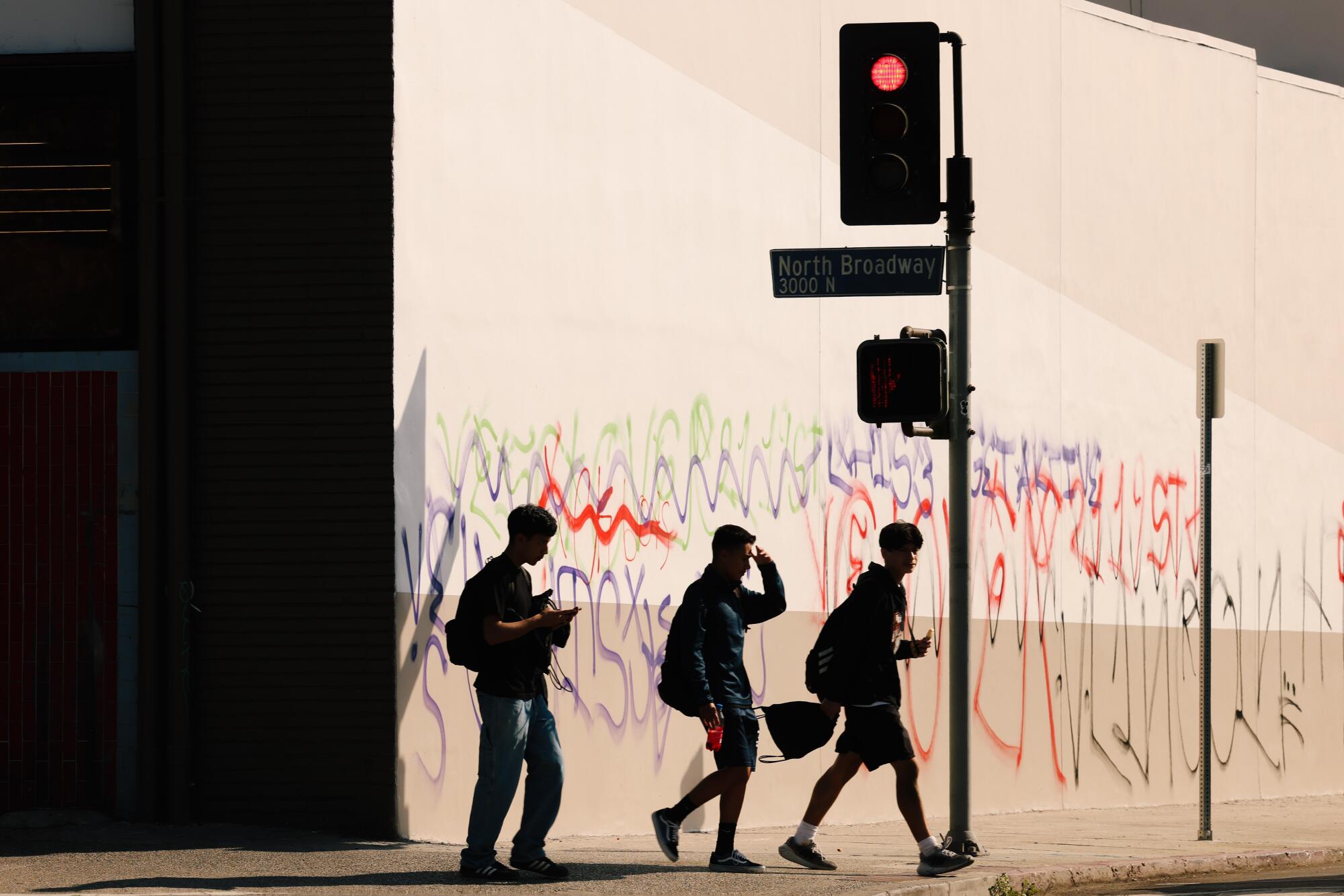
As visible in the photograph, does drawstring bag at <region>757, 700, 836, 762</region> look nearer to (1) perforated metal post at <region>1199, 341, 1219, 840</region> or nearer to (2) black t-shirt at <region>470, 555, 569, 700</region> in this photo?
(2) black t-shirt at <region>470, 555, 569, 700</region>

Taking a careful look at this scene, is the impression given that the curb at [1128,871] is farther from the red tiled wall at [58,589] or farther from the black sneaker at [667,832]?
the red tiled wall at [58,589]

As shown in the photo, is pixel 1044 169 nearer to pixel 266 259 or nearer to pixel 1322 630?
pixel 1322 630

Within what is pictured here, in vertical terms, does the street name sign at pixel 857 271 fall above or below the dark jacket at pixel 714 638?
above

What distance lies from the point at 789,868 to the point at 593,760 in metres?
1.85

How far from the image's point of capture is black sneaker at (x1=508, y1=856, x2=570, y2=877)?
30.3 ft

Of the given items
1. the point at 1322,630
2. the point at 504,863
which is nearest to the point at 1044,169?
the point at 1322,630

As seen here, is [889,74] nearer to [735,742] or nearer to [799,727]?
[799,727]

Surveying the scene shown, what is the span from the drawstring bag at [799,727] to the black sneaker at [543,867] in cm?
142

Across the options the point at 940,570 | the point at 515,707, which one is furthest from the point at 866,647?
the point at 940,570

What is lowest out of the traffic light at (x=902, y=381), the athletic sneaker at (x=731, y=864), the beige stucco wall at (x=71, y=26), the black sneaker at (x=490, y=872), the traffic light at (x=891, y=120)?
the athletic sneaker at (x=731, y=864)

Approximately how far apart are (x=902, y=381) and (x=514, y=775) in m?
2.80

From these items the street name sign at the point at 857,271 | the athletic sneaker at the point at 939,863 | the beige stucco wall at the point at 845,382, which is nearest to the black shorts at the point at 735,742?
the athletic sneaker at the point at 939,863

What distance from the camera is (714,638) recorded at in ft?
32.7

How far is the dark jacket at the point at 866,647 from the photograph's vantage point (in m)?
9.98
